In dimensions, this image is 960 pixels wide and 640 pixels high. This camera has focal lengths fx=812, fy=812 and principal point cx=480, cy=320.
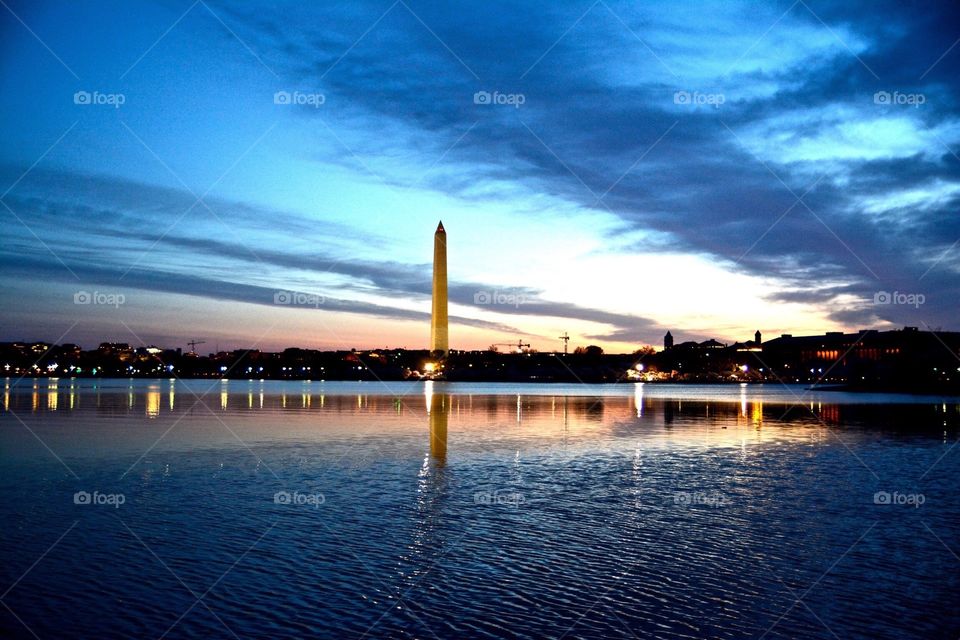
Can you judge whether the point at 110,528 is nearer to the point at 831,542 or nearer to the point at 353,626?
the point at 353,626

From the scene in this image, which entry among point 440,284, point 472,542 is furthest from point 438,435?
point 440,284

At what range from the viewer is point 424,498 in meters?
21.4

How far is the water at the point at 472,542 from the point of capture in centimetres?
1192

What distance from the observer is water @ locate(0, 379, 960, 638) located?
39.1ft

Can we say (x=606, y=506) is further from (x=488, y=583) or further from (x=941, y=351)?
(x=941, y=351)

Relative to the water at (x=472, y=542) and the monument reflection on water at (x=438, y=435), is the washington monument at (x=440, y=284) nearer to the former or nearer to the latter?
the monument reflection on water at (x=438, y=435)

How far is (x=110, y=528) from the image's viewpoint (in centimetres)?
1752

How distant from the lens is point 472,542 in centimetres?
1642

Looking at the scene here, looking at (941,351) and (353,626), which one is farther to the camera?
(941,351)

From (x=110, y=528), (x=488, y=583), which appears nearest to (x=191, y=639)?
(x=488, y=583)

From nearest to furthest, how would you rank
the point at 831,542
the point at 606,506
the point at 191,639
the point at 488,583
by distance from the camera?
the point at 191,639 → the point at 488,583 → the point at 831,542 → the point at 606,506

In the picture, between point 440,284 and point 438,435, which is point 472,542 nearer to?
point 438,435

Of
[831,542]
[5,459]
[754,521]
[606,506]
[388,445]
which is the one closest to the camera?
[831,542]

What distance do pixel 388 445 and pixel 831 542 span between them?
21.5 metres
